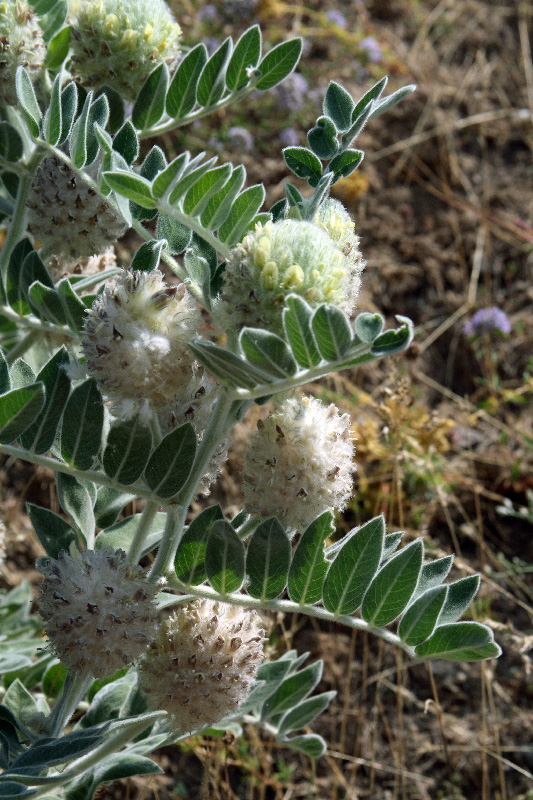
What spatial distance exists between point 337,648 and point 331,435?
1.82 m

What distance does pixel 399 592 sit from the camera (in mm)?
1420

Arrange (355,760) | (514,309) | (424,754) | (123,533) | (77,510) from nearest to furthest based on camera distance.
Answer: (77,510) → (123,533) → (355,760) → (424,754) → (514,309)

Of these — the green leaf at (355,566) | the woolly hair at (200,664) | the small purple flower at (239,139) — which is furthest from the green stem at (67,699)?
the small purple flower at (239,139)

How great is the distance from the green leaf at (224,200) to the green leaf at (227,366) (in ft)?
0.94

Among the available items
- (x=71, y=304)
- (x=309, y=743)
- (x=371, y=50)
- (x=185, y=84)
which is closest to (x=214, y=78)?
(x=185, y=84)

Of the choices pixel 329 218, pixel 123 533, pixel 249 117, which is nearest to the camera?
pixel 329 218

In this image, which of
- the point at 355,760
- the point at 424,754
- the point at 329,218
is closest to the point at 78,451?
the point at 329,218

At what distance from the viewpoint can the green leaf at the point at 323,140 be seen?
4.73ft

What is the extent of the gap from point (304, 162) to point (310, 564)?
71 cm

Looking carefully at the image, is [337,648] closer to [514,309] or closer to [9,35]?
[514,309]

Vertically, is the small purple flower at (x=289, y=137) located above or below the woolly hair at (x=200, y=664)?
above

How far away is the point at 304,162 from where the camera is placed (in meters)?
1.48

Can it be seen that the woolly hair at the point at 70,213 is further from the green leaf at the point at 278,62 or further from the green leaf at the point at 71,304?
the green leaf at the point at 278,62

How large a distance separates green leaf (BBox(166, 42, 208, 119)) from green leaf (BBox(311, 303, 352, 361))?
84cm
